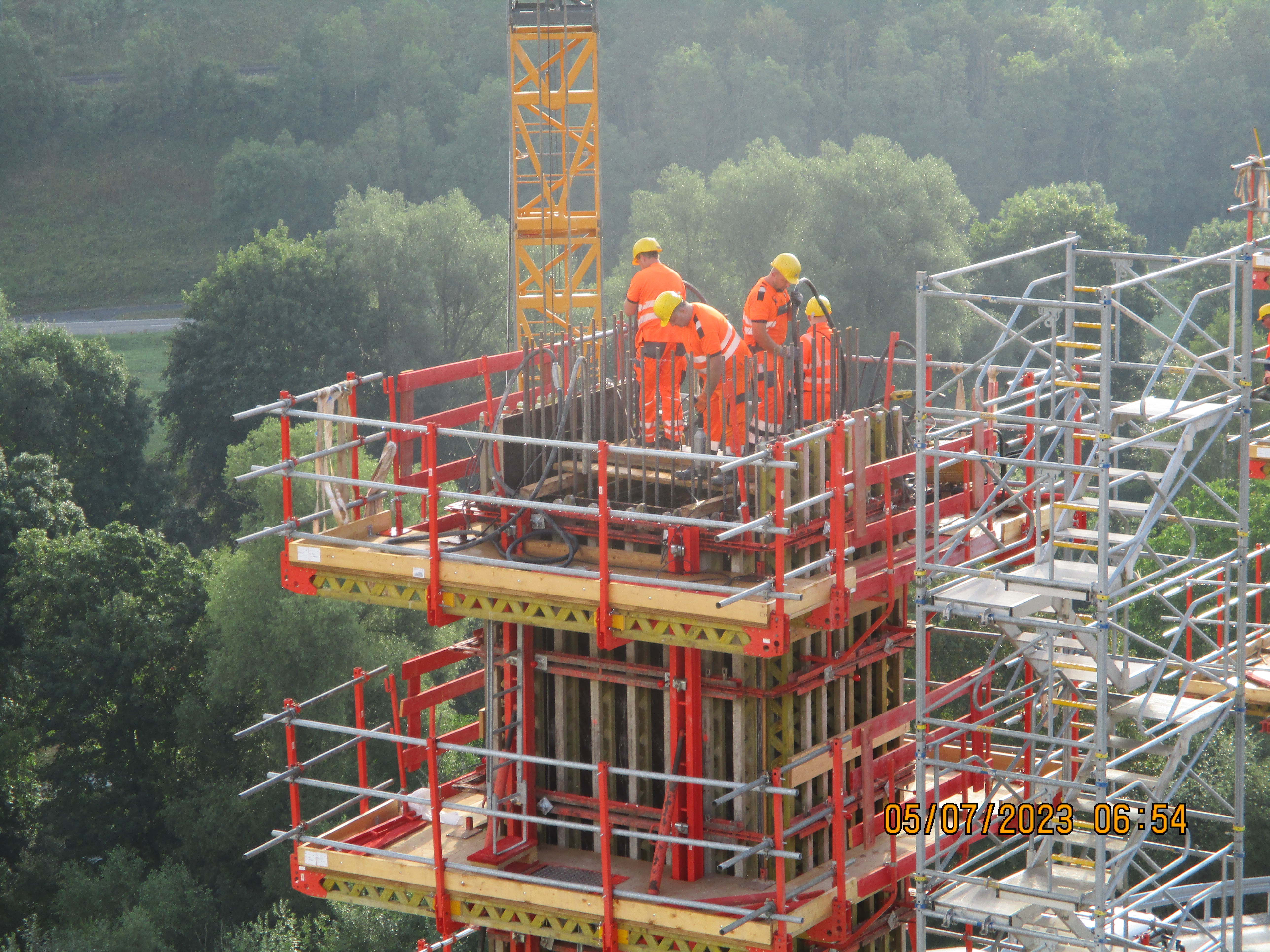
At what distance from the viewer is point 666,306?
21.5 meters

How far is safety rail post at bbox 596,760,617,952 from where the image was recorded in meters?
18.0

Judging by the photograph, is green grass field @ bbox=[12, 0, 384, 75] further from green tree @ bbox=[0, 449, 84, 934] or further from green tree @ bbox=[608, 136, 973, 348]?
green tree @ bbox=[0, 449, 84, 934]

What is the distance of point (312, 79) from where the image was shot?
130m

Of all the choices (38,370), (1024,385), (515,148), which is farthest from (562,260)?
(1024,385)

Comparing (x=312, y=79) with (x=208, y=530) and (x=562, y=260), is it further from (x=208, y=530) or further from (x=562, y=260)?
(x=562, y=260)

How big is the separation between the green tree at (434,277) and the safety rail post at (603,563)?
7450cm

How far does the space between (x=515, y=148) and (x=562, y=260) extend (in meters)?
10.3

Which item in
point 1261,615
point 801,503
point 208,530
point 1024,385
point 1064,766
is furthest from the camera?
point 208,530

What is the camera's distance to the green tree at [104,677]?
62156 millimetres

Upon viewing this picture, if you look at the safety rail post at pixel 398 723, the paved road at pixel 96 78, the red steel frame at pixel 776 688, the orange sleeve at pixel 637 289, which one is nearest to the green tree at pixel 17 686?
the safety rail post at pixel 398 723

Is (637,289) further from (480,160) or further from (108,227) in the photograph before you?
(108,227)

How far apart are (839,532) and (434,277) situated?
77477mm

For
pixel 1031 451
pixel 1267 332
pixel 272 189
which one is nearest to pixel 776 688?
pixel 1031 451

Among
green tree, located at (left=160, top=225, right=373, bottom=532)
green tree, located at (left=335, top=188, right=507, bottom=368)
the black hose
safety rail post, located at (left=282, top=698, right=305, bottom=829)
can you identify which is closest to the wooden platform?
the black hose
